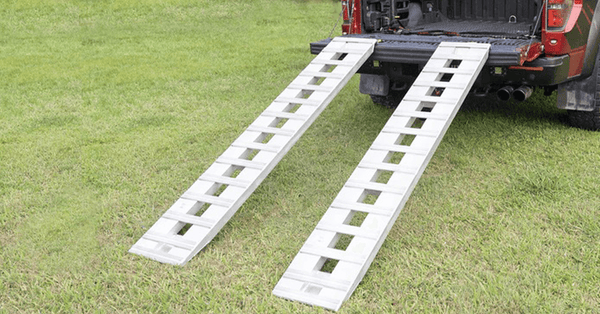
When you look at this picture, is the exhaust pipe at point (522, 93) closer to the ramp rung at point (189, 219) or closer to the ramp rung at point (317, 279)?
the ramp rung at point (317, 279)

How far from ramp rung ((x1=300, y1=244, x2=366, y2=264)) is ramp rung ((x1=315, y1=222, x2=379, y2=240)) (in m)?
0.14

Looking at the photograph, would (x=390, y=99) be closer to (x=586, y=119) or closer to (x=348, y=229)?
(x=586, y=119)

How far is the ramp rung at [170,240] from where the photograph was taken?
342cm

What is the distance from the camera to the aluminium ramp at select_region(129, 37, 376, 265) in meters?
3.49

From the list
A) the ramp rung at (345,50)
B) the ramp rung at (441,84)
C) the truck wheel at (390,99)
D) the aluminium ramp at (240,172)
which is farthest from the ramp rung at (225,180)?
the truck wheel at (390,99)

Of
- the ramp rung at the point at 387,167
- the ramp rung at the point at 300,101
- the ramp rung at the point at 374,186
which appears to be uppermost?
the ramp rung at the point at 300,101

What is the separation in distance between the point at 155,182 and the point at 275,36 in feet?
25.8

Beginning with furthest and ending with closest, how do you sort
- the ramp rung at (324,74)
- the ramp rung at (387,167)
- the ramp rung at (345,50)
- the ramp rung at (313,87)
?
the ramp rung at (345,50)
the ramp rung at (324,74)
the ramp rung at (313,87)
the ramp rung at (387,167)

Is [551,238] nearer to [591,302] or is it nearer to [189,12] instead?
[591,302]

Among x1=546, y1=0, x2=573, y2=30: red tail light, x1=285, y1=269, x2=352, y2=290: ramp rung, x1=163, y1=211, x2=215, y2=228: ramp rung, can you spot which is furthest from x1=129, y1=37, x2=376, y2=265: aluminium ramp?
x1=546, y1=0, x2=573, y2=30: red tail light

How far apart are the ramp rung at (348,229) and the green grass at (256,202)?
203 mm

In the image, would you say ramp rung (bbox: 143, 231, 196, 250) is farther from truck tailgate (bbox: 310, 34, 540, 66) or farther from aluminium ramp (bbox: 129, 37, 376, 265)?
truck tailgate (bbox: 310, 34, 540, 66)

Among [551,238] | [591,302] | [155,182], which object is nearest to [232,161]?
[155,182]

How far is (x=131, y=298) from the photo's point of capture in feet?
9.88
